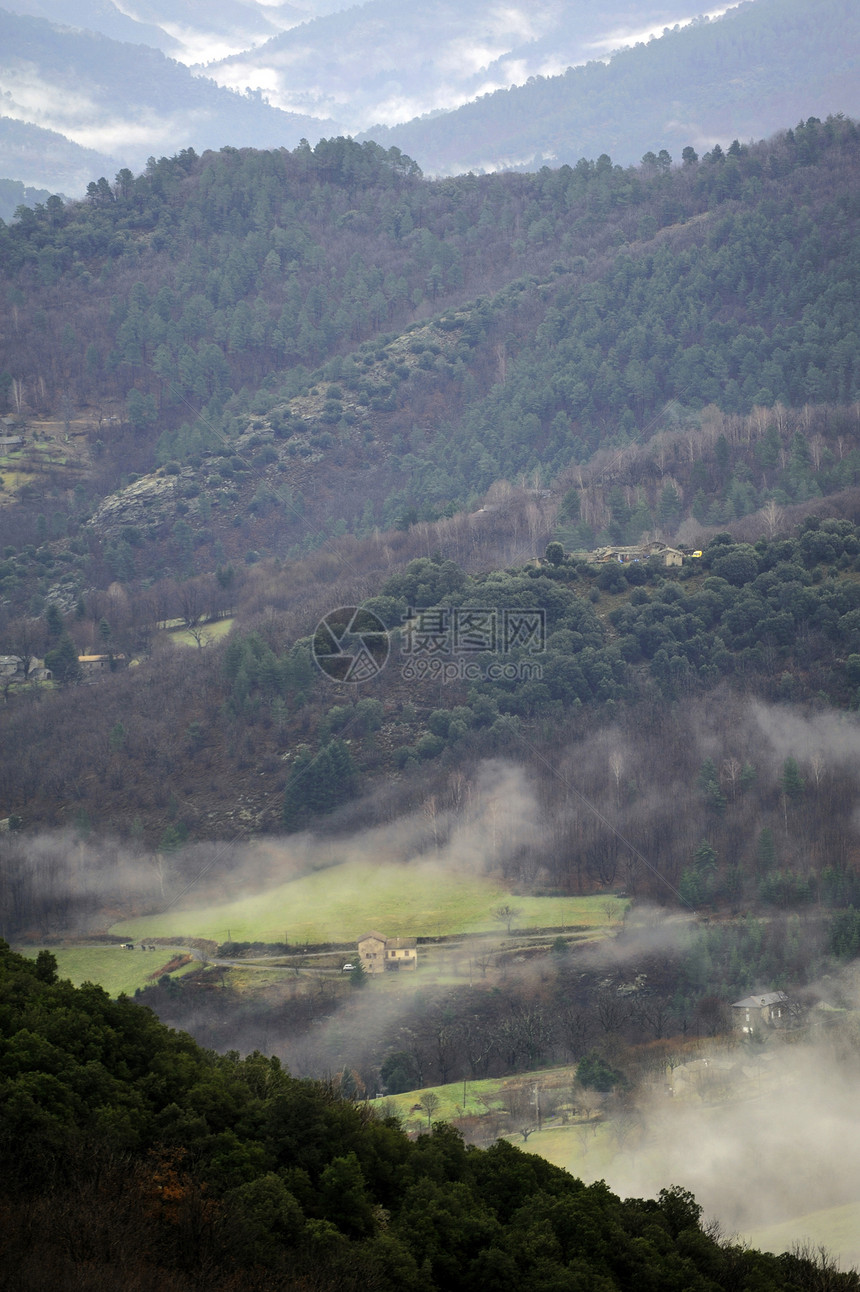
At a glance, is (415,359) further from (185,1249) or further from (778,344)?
(185,1249)

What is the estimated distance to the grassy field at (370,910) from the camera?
55688 mm

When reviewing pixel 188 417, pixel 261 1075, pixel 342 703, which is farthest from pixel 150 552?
pixel 261 1075

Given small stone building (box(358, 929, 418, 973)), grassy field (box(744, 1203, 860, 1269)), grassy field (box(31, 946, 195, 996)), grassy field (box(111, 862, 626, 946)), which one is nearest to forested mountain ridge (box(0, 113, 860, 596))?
grassy field (box(111, 862, 626, 946))

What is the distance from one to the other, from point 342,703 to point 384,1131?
40.8 m

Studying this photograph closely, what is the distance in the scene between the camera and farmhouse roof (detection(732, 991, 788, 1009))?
159 ft

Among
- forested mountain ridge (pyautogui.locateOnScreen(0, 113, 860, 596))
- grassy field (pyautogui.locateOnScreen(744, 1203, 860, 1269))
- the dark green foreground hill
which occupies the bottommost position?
grassy field (pyautogui.locateOnScreen(744, 1203, 860, 1269))

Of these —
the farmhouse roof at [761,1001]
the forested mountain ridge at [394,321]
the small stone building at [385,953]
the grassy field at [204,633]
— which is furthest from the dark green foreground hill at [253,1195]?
the forested mountain ridge at [394,321]

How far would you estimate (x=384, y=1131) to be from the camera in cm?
2923

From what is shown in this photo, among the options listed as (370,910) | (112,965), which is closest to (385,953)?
(370,910)

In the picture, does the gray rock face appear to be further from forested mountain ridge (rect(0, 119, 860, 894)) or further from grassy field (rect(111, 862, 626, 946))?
grassy field (rect(111, 862, 626, 946))

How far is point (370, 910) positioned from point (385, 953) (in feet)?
12.8

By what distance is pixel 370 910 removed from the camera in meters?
57.5

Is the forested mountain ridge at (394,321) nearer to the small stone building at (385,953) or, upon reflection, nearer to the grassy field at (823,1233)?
the small stone building at (385,953)

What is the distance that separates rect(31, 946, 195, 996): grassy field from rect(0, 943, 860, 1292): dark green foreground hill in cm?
2282
